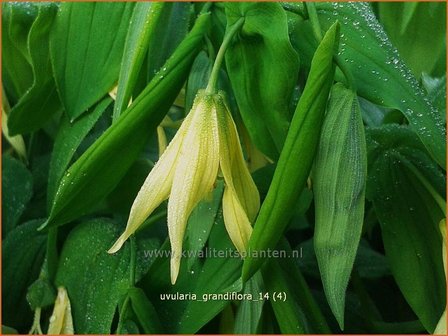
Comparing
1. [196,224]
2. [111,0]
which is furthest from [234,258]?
[111,0]

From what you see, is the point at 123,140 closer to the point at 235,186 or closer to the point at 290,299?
the point at 235,186

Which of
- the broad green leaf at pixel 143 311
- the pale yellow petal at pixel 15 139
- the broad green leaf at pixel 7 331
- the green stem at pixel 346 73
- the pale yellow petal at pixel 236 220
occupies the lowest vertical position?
the broad green leaf at pixel 7 331

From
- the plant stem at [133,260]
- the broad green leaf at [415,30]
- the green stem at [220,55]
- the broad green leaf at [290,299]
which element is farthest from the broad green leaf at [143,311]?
the broad green leaf at [415,30]

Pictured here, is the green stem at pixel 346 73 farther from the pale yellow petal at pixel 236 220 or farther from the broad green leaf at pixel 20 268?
the broad green leaf at pixel 20 268

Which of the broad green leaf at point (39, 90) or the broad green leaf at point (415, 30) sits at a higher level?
the broad green leaf at point (415, 30)

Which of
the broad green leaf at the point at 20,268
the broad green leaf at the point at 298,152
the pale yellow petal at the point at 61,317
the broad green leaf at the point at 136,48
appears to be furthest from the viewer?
the broad green leaf at the point at 20,268

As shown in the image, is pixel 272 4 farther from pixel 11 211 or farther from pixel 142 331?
pixel 11 211

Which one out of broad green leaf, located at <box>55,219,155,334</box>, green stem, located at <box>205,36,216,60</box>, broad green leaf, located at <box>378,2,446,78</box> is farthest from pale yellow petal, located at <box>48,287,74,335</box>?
broad green leaf, located at <box>378,2,446,78</box>

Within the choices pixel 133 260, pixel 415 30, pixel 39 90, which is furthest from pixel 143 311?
pixel 415 30
